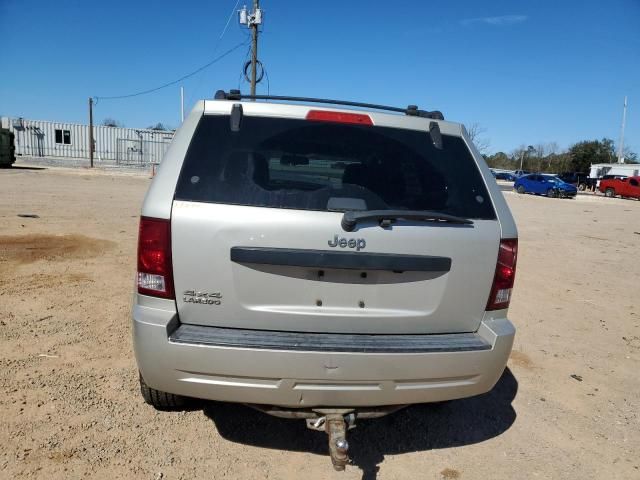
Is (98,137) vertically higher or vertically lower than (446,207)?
higher

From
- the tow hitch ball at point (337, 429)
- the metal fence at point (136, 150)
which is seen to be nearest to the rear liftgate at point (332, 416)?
the tow hitch ball at point (337, 429)

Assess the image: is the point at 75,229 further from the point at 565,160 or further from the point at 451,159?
the point at 565,160

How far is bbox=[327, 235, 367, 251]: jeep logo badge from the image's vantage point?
229 cm

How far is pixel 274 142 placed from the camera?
2600 mm

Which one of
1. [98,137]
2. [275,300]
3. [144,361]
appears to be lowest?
[144,361]

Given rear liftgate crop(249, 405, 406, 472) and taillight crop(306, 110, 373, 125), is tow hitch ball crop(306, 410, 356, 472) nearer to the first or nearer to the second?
rear liftgate crop(249, 405, 406, 472)

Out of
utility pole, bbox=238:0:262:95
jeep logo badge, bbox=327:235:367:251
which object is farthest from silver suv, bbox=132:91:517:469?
utility pole, bbox=238:0:262:95

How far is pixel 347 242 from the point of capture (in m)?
2.30

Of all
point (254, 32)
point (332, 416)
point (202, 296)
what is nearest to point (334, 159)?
point (202, 296)

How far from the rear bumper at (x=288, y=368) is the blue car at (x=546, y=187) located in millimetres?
36421

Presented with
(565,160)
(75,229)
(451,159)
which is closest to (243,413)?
(451,159)

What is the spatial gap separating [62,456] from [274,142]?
2.06m

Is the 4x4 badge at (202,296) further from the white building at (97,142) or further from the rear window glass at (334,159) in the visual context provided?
the white building at (97,142)

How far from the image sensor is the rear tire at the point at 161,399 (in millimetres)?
2797
